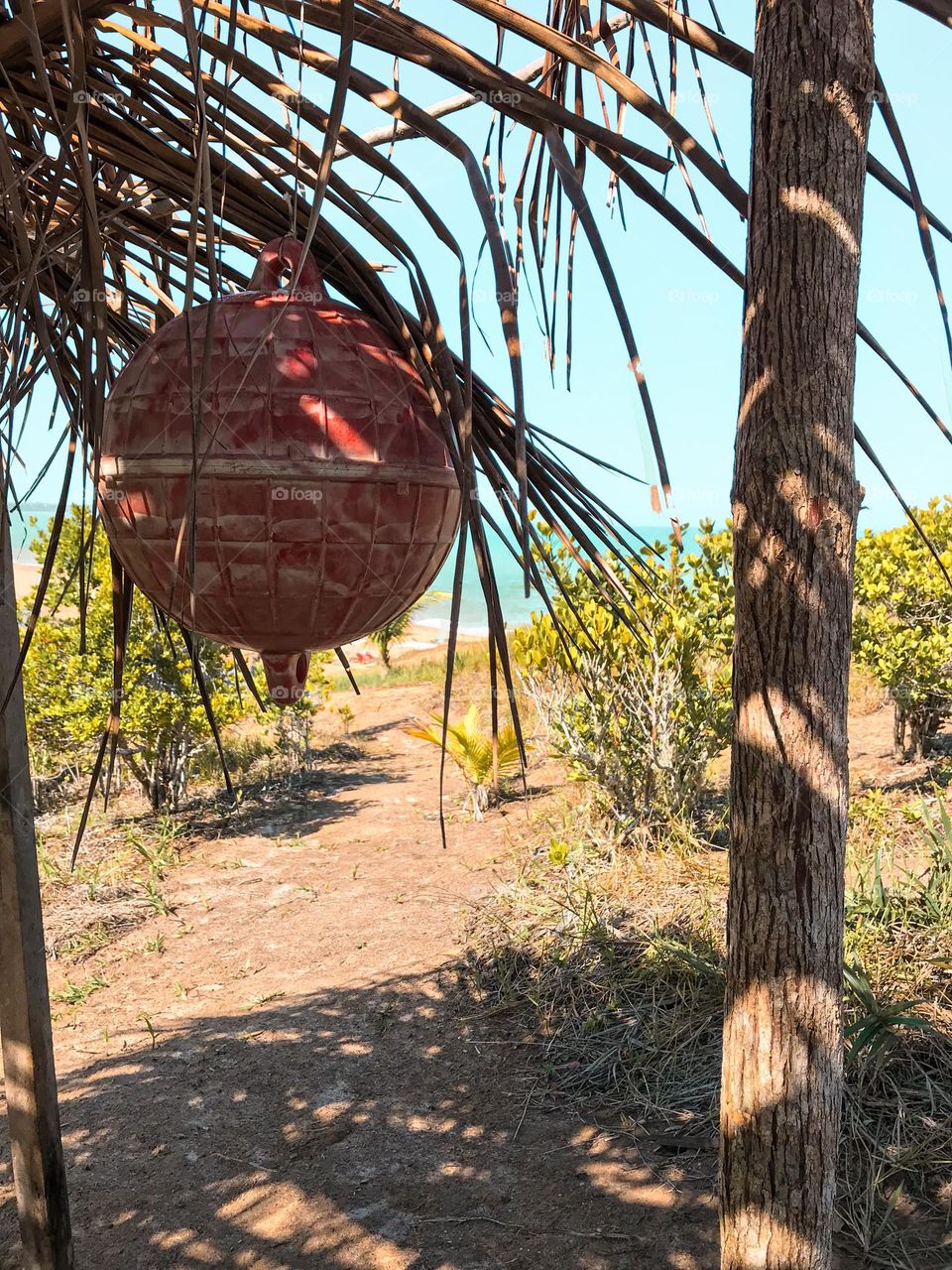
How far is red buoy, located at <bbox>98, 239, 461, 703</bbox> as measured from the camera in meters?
1.26

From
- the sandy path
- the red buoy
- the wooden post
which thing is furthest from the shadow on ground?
the red buoy

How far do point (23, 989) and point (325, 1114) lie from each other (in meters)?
1.83

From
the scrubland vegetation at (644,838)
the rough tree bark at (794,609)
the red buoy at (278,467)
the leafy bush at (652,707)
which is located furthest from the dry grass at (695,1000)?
the red buoy at (278,467)

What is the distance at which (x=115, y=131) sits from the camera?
145 centimetres

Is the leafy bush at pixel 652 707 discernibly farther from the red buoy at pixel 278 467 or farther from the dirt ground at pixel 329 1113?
the red buoy at pixel 278 467

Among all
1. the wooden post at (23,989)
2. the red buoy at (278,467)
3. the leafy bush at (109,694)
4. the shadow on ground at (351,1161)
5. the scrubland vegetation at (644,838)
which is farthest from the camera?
the leafy bush at (109,694)

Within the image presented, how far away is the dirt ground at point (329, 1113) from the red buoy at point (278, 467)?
2.43 m

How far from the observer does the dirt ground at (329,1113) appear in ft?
10.2

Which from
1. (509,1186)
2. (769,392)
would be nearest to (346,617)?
(769,392)

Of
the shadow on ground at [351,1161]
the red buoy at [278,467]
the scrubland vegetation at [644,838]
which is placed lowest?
the shadow on ground at [351,1161]

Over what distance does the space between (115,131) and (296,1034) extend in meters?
3.78

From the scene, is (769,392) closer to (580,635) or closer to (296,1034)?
(296,1034)

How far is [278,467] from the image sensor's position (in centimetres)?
125

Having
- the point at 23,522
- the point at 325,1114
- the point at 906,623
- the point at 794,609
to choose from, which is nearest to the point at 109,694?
the point at 325,1114
